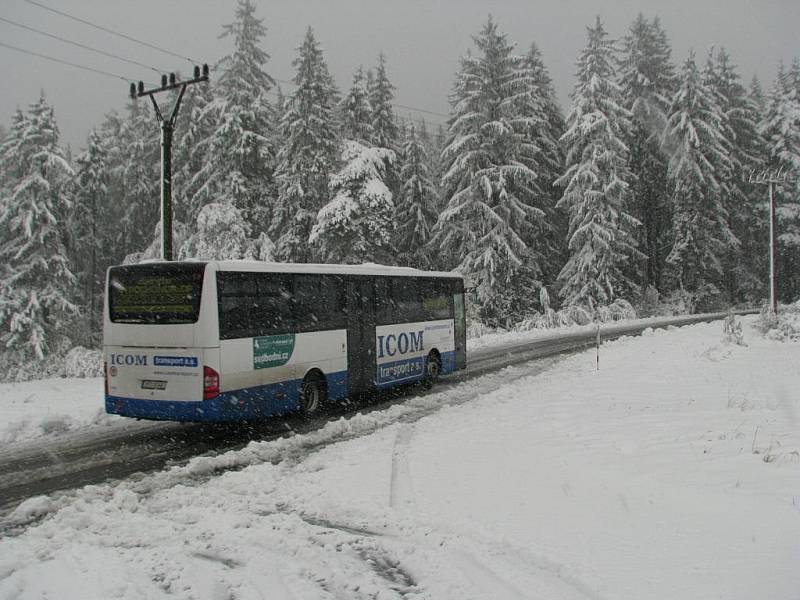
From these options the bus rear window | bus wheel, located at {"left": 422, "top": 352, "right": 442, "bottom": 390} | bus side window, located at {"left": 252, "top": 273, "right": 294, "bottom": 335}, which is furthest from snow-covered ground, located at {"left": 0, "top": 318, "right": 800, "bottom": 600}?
bus wheel, located at {"left": 422, "top": 352, "right": 442, "bottom": 390}

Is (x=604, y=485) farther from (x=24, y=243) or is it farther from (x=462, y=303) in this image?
(x=24, y=243)

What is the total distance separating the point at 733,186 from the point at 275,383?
46653 millimetres

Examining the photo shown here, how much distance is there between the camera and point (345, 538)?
20.2ft

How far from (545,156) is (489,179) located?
821cm

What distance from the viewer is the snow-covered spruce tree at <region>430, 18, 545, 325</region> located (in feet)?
110

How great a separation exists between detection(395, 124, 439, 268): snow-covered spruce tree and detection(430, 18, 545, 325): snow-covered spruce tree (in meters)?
3.50

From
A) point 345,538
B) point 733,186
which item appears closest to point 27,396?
point 345,538

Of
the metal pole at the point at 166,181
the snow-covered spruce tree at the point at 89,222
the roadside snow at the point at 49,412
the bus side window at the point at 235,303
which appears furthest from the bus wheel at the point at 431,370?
the snow-covered spruce tree at the point at 89,222

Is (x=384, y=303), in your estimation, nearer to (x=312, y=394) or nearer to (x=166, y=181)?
(x=312, y=394)

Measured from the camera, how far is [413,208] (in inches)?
1549

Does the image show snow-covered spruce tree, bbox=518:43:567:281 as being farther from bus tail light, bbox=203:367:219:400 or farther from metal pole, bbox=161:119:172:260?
bus tail light, bbox=203:367:219:400

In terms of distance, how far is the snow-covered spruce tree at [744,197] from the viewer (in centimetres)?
5131

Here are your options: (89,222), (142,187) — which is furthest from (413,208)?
(89,222)

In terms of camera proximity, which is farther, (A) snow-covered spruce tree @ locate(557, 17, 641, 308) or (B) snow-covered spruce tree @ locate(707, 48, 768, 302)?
(B) snow-covered spruce tree @ locate(707, 48, 768, 302)
